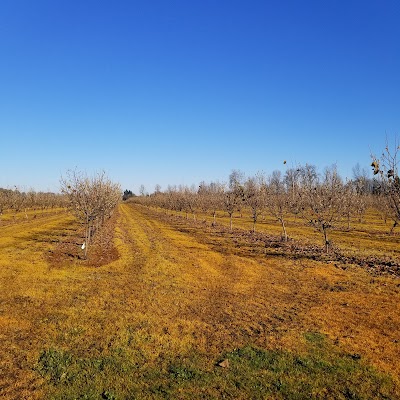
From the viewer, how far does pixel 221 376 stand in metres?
8.67

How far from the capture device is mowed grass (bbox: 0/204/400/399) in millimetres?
8258

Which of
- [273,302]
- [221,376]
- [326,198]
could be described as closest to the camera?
[221,376]

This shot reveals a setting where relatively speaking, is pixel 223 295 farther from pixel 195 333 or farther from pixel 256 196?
pixel 256 196

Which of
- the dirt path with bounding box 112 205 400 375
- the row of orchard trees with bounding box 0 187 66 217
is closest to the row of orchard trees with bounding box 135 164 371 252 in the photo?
the dirt path with bounding box 112 205 400 375

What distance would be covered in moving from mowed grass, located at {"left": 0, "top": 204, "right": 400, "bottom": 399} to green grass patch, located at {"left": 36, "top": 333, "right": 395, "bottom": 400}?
0.09 ft

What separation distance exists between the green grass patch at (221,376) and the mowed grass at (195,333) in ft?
0.09

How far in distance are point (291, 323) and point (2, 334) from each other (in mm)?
10193

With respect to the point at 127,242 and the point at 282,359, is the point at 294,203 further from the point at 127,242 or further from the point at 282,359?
the point at 282,359

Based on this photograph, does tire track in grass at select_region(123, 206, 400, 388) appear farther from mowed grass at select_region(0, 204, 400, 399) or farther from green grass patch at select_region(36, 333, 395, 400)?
green grass patch at select_region(36, 333, 395, 400)

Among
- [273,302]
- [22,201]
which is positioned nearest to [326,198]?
[273,302]

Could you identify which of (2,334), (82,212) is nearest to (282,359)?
(2,334)

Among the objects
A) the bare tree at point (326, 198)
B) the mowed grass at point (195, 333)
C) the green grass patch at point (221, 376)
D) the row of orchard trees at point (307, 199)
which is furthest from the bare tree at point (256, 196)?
the green grass patch at point (221, 376)

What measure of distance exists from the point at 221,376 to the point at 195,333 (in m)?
2.88

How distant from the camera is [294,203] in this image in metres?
38.3
